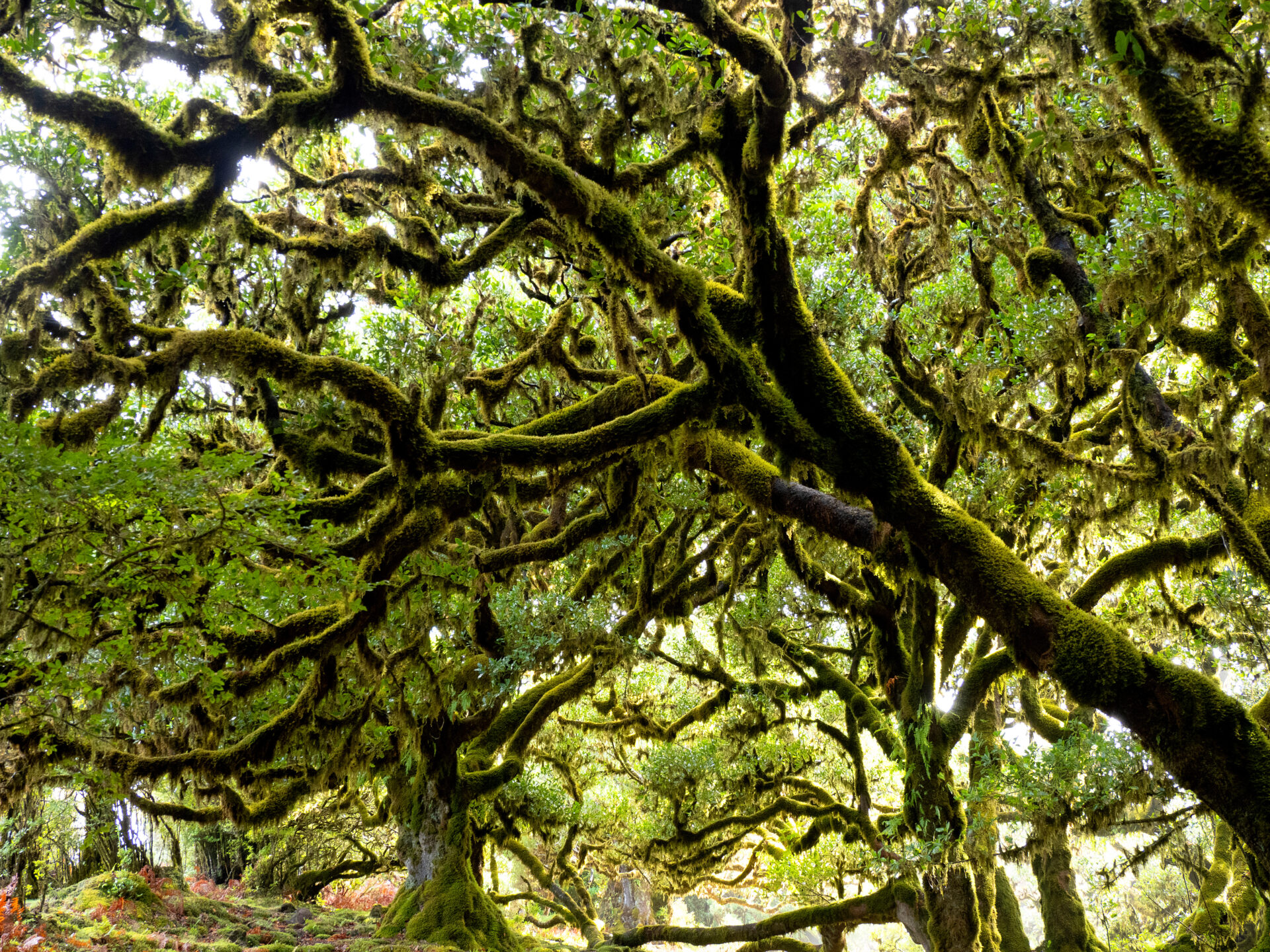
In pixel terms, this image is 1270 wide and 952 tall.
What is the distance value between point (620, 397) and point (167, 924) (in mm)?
10590

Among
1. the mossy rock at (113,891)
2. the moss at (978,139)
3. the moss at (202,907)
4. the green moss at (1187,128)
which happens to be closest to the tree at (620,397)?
the green moss at (1187,128)

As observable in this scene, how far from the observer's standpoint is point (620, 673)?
1227 centimetres

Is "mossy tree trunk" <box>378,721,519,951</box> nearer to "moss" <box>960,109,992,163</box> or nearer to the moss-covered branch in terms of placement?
the moss-covered branch

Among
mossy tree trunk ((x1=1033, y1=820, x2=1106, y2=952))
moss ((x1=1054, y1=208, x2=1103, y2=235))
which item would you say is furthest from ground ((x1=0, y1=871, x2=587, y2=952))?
moss ((x1=1054, y1=208, x2=1103, y2=235))

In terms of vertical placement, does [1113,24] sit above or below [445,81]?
below

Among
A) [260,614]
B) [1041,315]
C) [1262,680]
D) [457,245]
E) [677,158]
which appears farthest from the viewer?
[1262,680]

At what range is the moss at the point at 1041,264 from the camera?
7043 mm

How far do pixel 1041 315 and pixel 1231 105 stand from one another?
8.11 ft

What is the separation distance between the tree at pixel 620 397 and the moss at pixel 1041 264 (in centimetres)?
5

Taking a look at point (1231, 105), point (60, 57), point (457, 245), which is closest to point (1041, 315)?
point (1231, 105)

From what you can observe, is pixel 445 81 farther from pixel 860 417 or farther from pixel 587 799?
pixel 587 799

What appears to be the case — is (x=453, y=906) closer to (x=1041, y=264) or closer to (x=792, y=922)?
(x=792, y=922)

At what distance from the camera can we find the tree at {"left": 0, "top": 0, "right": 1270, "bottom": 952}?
480cm

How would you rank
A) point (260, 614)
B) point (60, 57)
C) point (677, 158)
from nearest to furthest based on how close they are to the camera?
point (260, 614), point (677, 158), point (60, 57)
